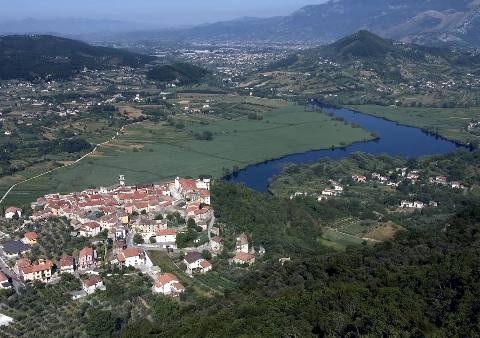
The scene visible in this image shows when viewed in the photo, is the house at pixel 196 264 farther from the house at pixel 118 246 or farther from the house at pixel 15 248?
the house at pixel 15 248

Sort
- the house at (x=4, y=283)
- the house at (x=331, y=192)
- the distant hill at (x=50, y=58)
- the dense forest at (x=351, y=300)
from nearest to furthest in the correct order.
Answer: the dense forest at (x=351, y=300) < the house at (x=4, y=283) < the house at (x=331, y=192) < the distant hill at (x=50, y=58)

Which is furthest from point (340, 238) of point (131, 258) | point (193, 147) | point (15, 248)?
point (193, 147)

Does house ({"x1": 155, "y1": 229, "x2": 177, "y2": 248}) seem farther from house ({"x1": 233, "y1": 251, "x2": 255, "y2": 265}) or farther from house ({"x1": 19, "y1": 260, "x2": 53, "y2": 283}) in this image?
house ({"x1": 19, "y1": 260, "x2": 53, "y2": 283})

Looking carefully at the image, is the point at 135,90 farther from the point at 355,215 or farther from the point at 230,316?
the point at 230,316

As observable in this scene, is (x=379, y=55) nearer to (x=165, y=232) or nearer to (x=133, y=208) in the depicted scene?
(x=133, y=208)

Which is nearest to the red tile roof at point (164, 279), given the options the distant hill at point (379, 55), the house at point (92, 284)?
the house at point (92, 284)

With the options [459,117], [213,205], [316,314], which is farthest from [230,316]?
[459,117]

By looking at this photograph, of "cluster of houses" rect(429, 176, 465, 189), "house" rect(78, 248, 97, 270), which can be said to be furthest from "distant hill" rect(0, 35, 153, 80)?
"house" rect(78, 248, 97, 270)
